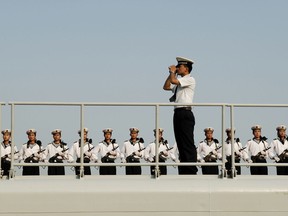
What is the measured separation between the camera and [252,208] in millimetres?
10914

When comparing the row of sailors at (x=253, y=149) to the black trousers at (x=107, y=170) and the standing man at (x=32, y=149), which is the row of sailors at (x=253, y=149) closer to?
the black trousers at (x=107, y=170)

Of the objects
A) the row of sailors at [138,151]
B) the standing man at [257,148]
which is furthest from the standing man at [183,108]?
the standing man at [257,148]

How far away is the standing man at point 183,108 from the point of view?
11.4 meters

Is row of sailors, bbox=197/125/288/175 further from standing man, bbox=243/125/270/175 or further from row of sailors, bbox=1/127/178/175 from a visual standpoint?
row of sailors, bbox=1/127/178/175

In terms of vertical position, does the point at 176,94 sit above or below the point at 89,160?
above

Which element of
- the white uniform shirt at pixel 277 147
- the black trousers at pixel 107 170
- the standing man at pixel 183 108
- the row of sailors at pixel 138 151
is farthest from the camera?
the white uniform shirt at pixel 277 147

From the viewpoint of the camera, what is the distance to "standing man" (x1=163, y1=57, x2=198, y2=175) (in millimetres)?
11359

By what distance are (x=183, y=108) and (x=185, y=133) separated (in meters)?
0.41

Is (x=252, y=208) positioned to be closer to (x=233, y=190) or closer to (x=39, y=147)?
(x=233, y=190)

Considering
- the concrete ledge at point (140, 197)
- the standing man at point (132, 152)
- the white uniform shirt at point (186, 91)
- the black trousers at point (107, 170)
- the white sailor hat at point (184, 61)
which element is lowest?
the concrete ledge at point (140, 197)

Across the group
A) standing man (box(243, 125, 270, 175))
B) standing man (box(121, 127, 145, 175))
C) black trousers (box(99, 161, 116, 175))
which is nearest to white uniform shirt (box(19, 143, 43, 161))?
black trousers (box(99, 161, 116, 175))

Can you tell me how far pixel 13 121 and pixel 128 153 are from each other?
7.06 metres

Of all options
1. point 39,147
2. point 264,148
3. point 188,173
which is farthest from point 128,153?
point 188,173

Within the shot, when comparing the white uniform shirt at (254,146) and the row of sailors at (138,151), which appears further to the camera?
the white uniform shirt at (254,146)
